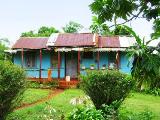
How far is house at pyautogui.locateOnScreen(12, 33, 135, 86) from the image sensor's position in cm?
2873

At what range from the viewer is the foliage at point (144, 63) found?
5359mm

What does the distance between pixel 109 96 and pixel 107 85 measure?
393mm

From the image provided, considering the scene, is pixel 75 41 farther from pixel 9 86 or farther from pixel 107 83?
pixel 9 86

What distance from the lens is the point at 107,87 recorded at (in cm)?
1382

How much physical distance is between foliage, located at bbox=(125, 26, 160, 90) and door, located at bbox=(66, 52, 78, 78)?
25202mm

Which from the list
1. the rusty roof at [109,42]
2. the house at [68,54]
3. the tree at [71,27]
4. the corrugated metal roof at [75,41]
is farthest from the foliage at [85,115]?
the tree at [71,27]

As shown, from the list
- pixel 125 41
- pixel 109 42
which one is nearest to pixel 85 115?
pixel 109 42

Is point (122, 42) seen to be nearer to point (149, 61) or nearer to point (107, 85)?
point (107, 85)

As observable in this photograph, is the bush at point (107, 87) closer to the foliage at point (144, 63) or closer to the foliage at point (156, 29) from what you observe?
the foliage at point (144, 63)

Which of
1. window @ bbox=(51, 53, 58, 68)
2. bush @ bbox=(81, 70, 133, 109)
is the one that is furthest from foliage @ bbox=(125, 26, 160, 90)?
window @ bbox=(51, 53, 58, 68)

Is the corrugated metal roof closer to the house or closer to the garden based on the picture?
the house

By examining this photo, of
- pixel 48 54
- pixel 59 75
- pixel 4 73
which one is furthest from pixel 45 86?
pixel 4 73

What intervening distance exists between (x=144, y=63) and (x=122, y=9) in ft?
2.61

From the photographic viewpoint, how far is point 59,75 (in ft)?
95.3
